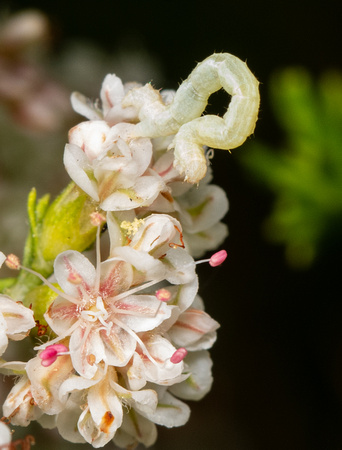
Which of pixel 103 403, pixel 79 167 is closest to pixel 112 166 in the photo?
pixel 79 167

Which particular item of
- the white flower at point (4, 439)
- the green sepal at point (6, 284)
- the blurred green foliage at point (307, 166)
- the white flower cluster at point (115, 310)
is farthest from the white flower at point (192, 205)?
the blurred green foliage at point (307, 166)

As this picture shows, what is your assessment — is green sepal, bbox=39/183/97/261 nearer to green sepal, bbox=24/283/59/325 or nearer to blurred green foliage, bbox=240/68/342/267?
green sepal, bbox=24/283/59/325

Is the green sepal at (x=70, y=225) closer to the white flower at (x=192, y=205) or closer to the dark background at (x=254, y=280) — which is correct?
the white flower at (x=192, y=205)

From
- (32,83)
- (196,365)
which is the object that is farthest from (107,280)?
(32,83)

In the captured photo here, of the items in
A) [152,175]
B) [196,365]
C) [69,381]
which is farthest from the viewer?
[196,365]

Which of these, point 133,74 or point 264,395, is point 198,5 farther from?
point 264,395

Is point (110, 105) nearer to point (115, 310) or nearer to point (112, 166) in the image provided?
point (112, 166)

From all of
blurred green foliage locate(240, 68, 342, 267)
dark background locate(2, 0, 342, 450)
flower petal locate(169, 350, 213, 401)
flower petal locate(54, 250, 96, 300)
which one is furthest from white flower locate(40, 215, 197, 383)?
dark background locate(2, 0, 342, 450)

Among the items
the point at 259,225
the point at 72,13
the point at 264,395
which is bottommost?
the point at 264,395
